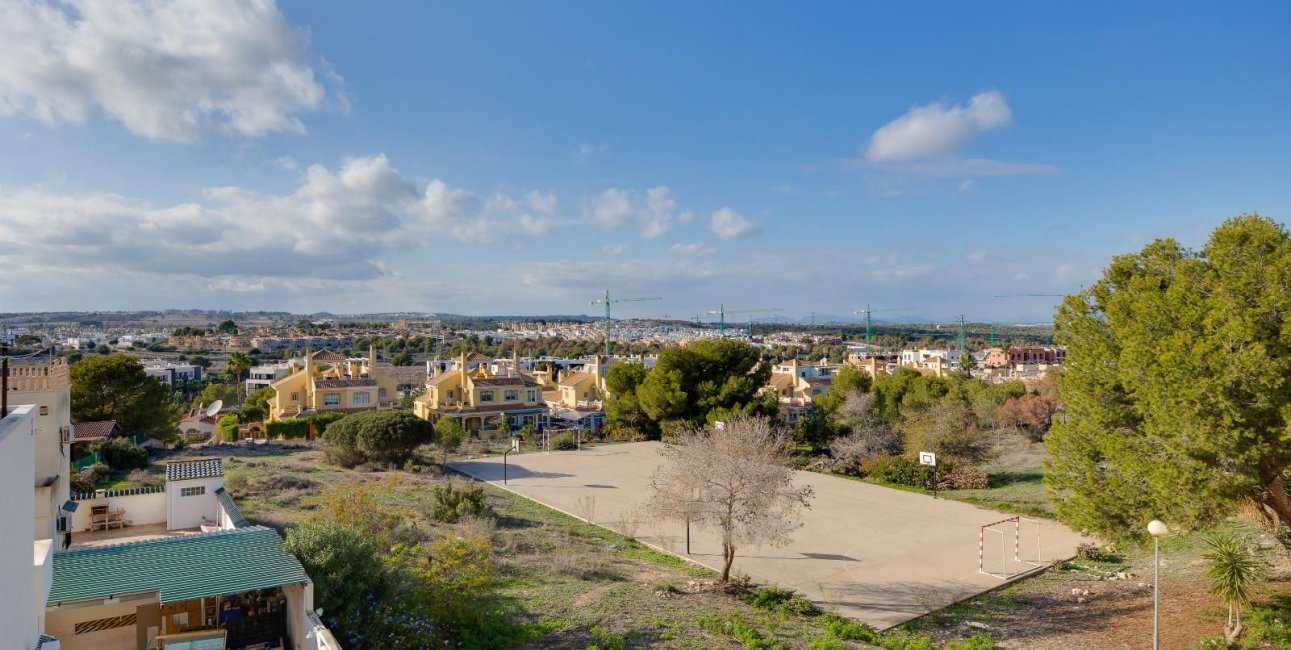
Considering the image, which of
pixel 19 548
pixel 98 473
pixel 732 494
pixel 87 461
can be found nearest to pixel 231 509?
pixel 19 548

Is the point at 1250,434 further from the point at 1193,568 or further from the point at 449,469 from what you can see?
the point at 449,469

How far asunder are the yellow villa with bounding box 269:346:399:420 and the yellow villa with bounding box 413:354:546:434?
2.79m

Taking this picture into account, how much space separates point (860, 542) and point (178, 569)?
43.7 ft

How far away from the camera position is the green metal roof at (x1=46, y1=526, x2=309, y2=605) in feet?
25.8

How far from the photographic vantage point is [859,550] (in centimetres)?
1549

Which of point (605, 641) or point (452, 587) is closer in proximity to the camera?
point (605, 641)

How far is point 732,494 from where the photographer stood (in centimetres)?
1270

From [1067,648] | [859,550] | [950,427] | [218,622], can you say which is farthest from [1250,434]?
[950,427]

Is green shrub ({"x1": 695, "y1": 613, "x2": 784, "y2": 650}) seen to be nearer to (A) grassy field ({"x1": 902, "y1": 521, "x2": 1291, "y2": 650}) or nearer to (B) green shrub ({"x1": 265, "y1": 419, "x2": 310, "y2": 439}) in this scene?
(A) grassy field ({"x1": 902, "y1": 521, "x2": 1291, "y2": 650})

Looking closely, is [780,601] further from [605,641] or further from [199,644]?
[199,644]

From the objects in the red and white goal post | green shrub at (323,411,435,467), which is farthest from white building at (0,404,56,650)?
green shrub at (323,411,435,467)

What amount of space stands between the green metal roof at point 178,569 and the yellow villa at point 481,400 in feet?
96.6

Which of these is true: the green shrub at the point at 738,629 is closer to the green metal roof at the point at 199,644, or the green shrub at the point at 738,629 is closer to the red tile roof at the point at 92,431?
the green metal roof at the point at 199,644

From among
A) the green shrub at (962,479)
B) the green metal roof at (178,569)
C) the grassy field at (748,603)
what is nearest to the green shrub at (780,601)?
the grassy field at (748,603)
